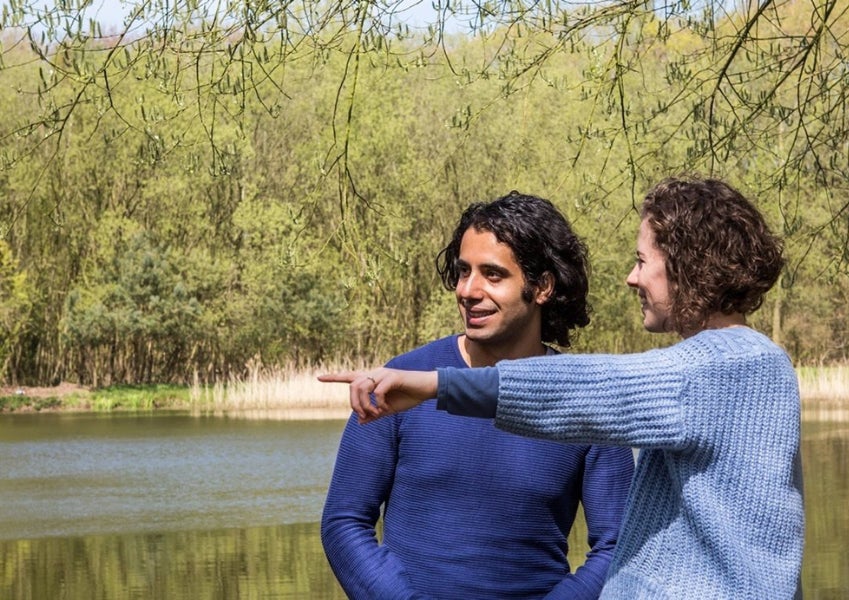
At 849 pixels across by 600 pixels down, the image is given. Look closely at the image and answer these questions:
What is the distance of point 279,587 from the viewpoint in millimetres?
10586

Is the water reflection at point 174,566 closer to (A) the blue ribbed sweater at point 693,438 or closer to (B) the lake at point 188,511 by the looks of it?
(B) the lake at point 188,511

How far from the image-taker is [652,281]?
7.69 feet

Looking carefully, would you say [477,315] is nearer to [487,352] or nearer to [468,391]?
[487,352]

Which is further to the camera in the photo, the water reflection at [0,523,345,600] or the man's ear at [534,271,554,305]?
the water reflection at [0,523,345,600]

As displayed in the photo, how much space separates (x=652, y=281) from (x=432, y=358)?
29.1 inches

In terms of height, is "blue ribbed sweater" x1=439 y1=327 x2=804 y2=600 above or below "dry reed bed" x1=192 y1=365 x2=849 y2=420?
above

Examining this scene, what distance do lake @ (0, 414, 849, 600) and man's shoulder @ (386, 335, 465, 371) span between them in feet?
23.3

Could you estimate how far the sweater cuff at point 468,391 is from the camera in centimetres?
211

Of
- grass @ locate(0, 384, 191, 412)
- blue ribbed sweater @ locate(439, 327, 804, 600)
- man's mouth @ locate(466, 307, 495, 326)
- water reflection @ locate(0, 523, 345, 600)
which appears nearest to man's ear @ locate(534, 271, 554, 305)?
man's mouth @ locate(466, 307, 495, 326)

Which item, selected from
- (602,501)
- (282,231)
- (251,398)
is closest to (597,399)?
(602,501)

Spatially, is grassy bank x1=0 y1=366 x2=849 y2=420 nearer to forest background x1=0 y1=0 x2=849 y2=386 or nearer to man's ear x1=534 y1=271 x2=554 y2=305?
forest background x1=0 y1=0 x2=849 y2=386

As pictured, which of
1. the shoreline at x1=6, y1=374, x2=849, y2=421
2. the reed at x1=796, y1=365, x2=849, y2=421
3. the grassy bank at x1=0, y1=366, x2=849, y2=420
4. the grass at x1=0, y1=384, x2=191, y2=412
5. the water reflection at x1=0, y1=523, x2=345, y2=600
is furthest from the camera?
the grass at x1=0, y1=384, x2=191, y2=412

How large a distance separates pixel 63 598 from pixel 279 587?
4.70 feet

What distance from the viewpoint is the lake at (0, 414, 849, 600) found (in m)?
11.2
